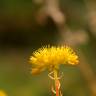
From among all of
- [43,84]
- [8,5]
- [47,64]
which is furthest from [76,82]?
[47,64]

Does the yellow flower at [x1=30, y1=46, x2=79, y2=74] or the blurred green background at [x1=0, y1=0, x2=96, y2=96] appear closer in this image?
the yellow flower at [x1=30, y1=46, x2=79, y2=74]

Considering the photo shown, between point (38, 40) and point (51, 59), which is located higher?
point (38, 40)

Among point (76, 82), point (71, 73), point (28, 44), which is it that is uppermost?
point (28, 44)

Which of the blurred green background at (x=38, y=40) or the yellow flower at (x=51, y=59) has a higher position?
the blurred green background at (x=38, y=40)

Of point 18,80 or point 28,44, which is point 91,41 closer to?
point 18,80

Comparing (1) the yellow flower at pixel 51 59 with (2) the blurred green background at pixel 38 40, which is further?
(2) the blurred green background at pixel 38 40
